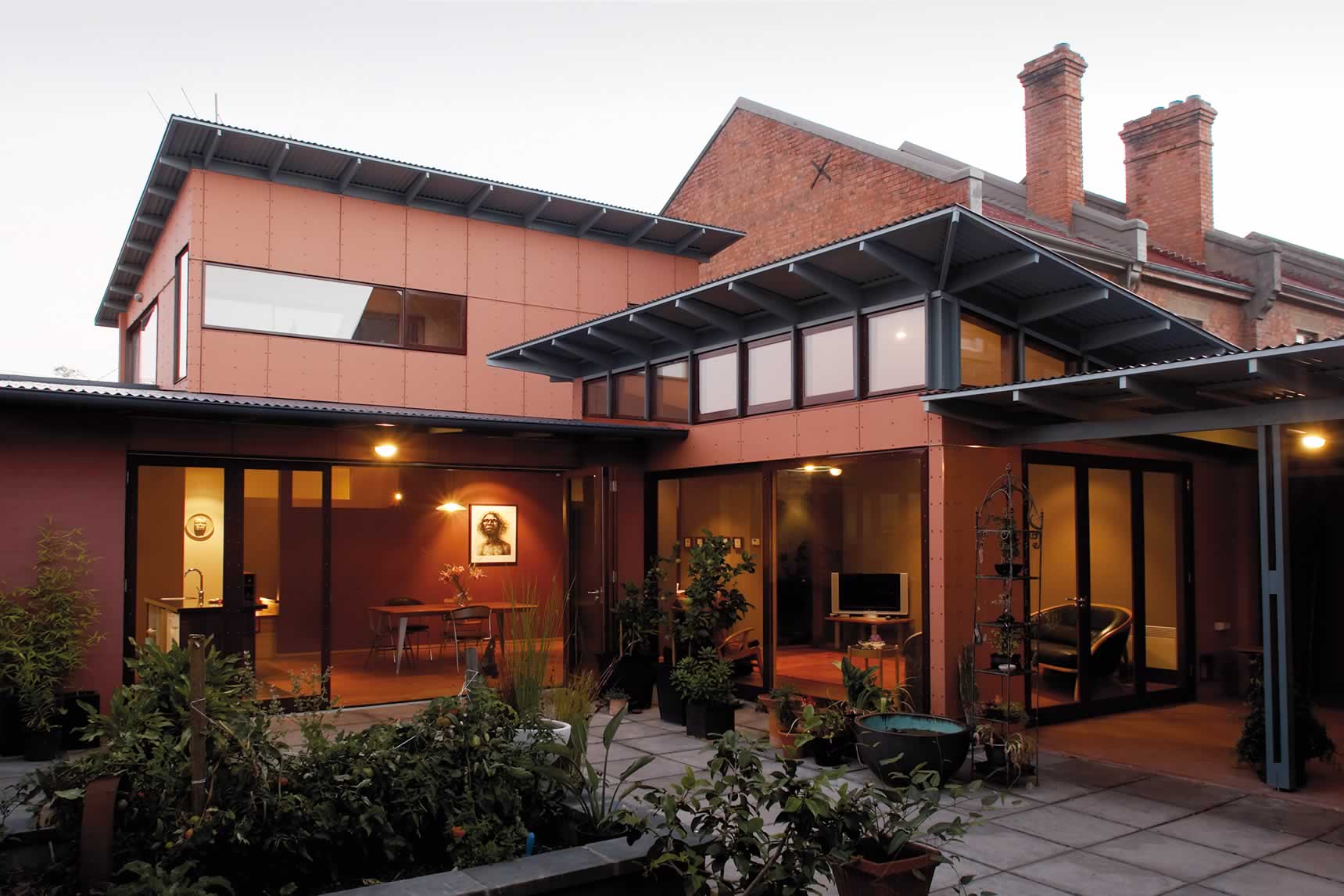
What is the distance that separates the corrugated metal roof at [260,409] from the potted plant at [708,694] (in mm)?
2636

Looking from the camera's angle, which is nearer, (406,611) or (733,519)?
(733,519)

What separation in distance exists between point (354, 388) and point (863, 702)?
714 cm

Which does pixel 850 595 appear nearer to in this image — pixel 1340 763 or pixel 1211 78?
pixel 1340 763

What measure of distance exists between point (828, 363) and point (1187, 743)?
13.4 ft

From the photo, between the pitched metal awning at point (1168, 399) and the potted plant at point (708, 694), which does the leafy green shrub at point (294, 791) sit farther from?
the pitched metal awning at point (1168, 399)

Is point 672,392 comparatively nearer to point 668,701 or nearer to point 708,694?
point 668,701

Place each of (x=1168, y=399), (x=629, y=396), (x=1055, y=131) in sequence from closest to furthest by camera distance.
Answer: (x=1168, y=399), (x=629, y=396), (x=1055, y=131)

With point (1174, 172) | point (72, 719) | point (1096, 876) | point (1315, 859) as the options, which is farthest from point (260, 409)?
point (1174, 172)

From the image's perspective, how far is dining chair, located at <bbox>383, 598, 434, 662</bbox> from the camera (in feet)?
39.3

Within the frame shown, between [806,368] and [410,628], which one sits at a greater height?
[806,368]

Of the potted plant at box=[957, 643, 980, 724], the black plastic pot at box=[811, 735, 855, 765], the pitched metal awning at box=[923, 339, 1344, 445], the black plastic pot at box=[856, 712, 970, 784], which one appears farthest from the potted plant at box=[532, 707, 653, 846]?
the pitched metal awning at box=[923, 339, 1344, 445]

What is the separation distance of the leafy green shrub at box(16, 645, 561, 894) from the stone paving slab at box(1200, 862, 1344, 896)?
311cm

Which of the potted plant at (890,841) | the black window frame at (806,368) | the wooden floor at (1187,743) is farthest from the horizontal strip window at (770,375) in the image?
the potted plant at (890,841)

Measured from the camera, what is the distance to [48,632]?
7.32m
